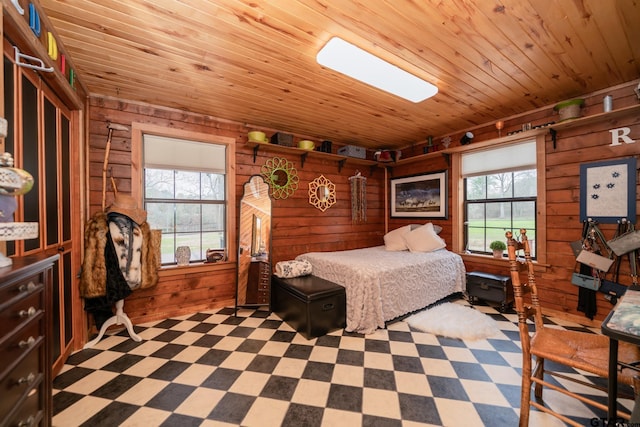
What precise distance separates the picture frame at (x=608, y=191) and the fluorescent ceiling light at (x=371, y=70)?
189 cm

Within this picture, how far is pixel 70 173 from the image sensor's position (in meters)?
2.22

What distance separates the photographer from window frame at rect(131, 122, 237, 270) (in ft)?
9.26

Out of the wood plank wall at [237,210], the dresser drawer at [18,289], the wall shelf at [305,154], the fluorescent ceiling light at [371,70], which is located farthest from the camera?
the wall shelf at [305,154]

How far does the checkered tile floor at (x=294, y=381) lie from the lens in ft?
5.00

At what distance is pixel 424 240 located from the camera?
375 centimetres

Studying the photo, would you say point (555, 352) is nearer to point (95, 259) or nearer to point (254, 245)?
point (254, 245)

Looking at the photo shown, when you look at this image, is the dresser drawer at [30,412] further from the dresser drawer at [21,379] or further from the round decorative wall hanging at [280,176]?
the round decorative wall hanging at [280,176]

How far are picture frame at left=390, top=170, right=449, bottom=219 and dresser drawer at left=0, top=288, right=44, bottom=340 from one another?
4.29m

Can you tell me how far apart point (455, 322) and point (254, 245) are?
2.52 metres

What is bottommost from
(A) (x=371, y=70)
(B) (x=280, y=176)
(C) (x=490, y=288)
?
(C) (x=490, y=288)

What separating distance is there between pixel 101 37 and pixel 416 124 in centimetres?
339

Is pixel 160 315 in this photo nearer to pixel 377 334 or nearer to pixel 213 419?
pixel 213 419

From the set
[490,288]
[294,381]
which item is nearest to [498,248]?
[490,288]

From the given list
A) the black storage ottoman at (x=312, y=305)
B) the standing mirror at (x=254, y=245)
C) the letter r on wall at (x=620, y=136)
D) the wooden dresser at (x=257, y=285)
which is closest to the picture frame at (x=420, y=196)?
the letter r on wall at (x=620, y=136)
